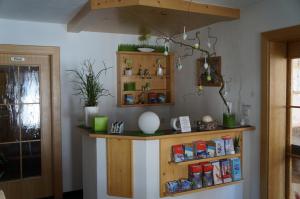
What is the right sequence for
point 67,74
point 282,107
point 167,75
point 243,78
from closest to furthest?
point 282,107, point 243,78, point 67,74, point 167,75

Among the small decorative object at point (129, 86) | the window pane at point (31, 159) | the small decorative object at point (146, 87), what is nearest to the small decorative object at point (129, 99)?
the small decorative object at point (129, 86)

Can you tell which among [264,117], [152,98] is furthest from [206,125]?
[152,98]

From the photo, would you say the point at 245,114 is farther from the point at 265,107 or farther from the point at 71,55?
the point at 71,55

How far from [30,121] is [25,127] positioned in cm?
10

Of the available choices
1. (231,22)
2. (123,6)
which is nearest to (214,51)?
(231,22)

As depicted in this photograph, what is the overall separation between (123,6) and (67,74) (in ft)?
4.89

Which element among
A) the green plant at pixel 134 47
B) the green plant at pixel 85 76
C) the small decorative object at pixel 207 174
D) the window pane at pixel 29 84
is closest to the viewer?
the small decorative object at pixel 207 174

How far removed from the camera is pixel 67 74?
3.78m

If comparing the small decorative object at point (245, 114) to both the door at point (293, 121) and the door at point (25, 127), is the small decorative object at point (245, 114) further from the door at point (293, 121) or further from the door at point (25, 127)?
the door at point (25, 127)

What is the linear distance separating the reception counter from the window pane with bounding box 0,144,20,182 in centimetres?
138

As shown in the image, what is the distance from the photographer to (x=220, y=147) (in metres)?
2.90

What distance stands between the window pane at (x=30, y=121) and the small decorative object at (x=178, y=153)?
1.97 meters

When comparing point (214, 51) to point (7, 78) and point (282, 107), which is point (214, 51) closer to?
point (282, 107)

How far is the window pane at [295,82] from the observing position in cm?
285
